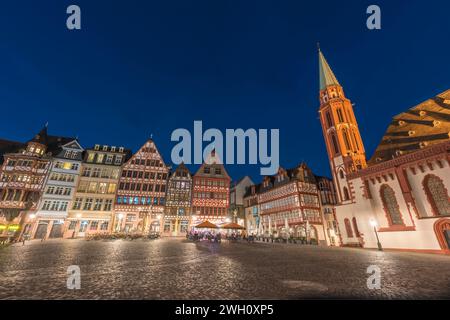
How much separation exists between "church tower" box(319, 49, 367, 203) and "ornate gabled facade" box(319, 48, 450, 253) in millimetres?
440

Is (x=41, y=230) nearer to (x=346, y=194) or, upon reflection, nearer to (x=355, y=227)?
(x=355, y=227)

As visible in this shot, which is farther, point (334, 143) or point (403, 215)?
point (334, 143)

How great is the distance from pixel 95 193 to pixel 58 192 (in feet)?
16.8

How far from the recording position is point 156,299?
4938 mm

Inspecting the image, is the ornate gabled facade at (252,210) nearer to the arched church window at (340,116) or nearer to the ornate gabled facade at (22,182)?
the arched church window at (340,116)

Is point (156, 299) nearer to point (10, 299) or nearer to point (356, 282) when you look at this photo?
point (10, 299)

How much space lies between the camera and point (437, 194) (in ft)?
59.5

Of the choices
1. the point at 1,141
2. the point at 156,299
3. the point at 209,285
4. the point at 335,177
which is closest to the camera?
the point at 156,299

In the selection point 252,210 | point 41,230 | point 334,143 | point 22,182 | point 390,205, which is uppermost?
point 334,143

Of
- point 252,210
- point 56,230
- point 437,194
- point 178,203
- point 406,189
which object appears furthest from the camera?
point 252,210

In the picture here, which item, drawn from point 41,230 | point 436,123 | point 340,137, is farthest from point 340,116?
point 41,230

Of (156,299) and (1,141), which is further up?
(1,141)
